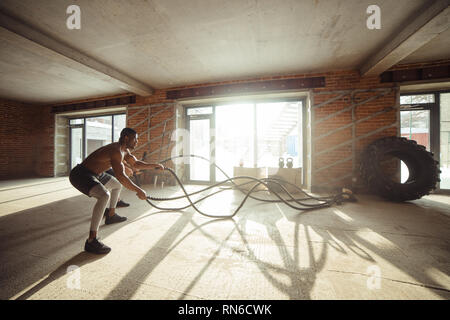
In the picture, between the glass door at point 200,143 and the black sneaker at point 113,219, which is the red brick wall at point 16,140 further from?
the black sneaker at point 113,219

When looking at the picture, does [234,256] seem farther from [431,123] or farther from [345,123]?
[431,123]

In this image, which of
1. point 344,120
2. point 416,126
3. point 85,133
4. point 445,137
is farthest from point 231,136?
point 85,133

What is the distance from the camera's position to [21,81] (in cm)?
509

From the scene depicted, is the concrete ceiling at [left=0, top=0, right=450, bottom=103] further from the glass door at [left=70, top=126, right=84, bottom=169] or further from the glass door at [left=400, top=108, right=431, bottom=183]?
the glass door at [left=70, top=126, right=84, bottom=169]

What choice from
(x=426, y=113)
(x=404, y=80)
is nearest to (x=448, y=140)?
(x=426, y=113)

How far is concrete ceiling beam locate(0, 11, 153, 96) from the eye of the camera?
2668mm

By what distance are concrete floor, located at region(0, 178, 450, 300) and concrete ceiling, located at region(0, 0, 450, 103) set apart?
3.14m

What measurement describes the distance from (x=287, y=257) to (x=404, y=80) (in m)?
5.22

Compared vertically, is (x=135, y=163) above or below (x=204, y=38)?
below

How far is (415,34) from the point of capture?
267 centimetres

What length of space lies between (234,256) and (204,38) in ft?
11.8

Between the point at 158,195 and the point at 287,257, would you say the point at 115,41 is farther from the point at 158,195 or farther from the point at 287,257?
the point at 287,257

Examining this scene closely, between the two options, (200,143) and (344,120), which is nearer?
(344,120)

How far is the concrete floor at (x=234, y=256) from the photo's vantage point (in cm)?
118
